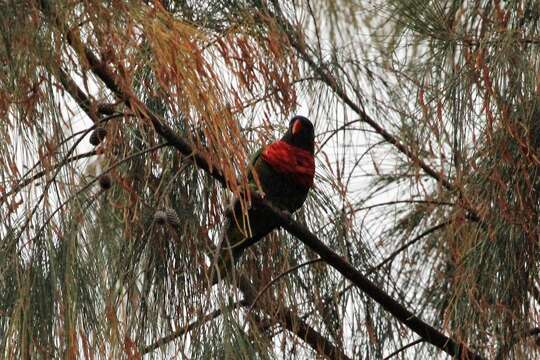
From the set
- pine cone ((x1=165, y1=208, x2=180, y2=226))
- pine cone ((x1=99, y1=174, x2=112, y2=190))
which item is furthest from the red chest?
pine cone ((x1=99, y1=174, x2=112, y2=190))

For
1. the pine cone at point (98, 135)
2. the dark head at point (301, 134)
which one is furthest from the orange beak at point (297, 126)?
the pine cone at point (98, 135)

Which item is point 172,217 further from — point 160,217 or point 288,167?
point 288,167

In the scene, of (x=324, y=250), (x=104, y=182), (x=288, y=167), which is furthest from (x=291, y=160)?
(x=104, y=182)

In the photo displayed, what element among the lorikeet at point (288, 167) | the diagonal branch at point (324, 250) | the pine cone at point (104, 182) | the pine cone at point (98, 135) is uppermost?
the lorikeet at point (288, 167)

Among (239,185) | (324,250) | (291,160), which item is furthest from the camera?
(291,160)

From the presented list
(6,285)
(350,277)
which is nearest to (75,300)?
(6,285)

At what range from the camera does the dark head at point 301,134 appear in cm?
248

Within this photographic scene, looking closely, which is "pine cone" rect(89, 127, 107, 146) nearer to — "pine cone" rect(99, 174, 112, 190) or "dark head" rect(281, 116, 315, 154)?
"pine cone" rect(99, 174, 112, 190)

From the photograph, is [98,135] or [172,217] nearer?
[98,135]

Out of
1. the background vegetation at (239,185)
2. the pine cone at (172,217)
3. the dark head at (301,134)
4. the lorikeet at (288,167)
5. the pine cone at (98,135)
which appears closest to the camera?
the background vegetation at (239,185)

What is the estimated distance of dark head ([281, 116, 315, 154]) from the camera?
248 cm

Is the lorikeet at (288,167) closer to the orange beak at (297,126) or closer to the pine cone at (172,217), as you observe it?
the orange beak at (297,126)

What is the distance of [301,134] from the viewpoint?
2.50m

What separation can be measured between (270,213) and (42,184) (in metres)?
0.55
